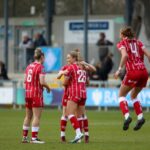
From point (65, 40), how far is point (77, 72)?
25.9 m

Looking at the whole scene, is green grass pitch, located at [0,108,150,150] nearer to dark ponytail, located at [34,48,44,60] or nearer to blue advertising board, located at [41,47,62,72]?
dark ponytail, located at [34,48,44,60]

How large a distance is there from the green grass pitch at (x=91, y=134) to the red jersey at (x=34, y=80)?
1129 mm

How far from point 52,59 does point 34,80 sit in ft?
67.9

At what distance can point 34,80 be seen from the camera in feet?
67.7

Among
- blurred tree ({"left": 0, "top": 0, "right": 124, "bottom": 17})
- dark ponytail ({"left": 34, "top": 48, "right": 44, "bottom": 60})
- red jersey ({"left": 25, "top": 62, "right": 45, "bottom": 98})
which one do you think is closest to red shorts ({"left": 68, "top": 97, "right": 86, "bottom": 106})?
red jersey ({"left": 25, "top": 62, "right": 45, "bottom": 98})

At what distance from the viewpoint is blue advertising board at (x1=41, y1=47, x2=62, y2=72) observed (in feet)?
135

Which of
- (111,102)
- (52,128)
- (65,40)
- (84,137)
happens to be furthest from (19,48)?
(84,137)

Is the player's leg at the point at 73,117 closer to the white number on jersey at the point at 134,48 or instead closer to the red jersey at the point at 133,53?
the red jersey at the point at 133,53

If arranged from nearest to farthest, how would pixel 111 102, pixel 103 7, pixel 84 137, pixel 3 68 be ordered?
pixel 84 137 → pixel 111 102 → pixel 3 68 → pixel 103 7

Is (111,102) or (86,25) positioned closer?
(111,102)

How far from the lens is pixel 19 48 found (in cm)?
4472

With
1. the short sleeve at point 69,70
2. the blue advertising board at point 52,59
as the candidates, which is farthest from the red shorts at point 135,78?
the blue advertising board at point 52,59

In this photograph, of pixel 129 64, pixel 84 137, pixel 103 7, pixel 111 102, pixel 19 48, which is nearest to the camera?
pixel 129 64

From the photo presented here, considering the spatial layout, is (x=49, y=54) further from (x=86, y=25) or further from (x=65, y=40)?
(x=65, y=40)
